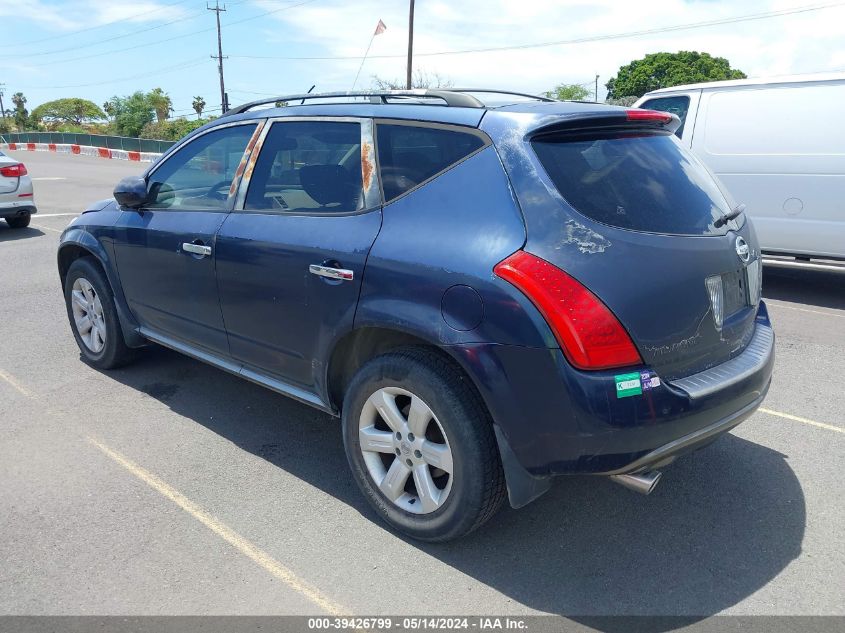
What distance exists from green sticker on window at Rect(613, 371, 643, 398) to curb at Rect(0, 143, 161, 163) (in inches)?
1070

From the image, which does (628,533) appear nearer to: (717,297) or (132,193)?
(717,297)

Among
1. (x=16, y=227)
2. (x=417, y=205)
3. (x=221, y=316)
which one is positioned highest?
(x=417, y=205)

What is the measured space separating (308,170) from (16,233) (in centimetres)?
960

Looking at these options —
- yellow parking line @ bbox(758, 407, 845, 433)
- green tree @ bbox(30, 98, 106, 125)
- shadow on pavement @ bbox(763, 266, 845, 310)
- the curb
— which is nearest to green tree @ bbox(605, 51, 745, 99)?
the curb

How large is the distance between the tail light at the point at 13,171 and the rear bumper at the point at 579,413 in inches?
424

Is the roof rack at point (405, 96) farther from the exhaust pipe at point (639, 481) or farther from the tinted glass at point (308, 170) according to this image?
the exhaust pipe at point (639, 481)

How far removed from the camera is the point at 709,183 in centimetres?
331

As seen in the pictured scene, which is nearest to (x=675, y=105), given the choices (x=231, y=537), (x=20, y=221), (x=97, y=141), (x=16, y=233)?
(x=231, y=537)

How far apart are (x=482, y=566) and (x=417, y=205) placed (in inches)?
59.2

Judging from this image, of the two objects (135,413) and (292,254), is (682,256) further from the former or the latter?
(135,413)

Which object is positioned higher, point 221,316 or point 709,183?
point 709,183

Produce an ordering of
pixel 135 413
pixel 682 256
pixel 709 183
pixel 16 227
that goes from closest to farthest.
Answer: pixel 682 256 < pixel 709 183 < pixel 135 413 < pixel 16 227

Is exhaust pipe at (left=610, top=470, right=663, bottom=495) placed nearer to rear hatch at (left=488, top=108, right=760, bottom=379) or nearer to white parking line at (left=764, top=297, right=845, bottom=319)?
rear hatch at (left=488, top=108, right=760, bottom=379)

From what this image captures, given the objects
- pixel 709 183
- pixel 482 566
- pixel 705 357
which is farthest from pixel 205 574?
pixel 709 183
